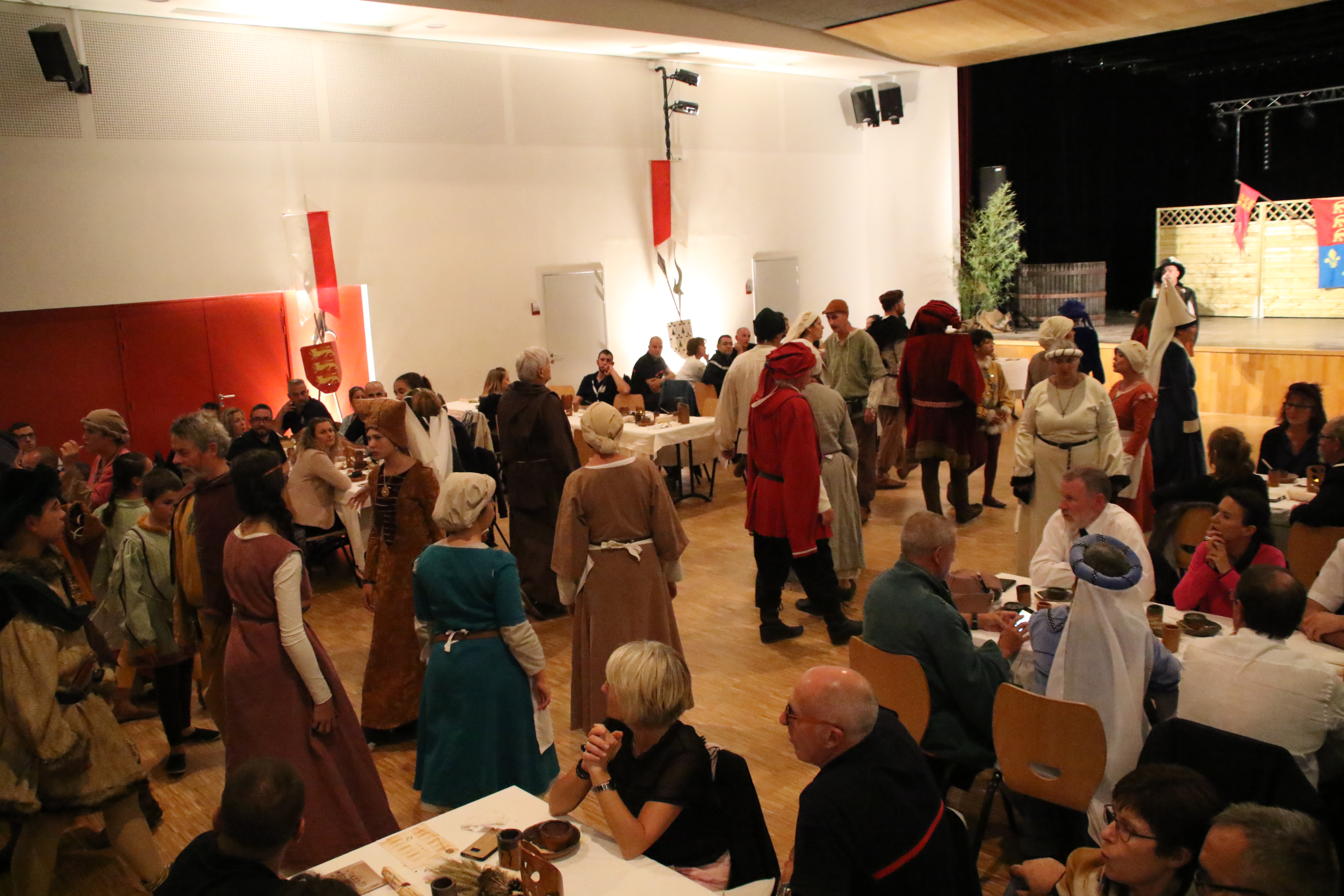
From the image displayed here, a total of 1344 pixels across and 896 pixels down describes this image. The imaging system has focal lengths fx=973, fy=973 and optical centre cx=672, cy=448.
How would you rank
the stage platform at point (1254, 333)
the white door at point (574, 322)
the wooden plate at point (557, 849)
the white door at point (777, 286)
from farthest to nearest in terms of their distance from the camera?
the white door at point (777, 286)
the stage platform at point (1254, 333)
the white door at point (574, 322)
the wooden plate at point (557, 849)

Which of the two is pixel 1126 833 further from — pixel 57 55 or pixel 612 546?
pixel 57 55

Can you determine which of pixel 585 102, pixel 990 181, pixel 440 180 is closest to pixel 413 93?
pixel 440 180

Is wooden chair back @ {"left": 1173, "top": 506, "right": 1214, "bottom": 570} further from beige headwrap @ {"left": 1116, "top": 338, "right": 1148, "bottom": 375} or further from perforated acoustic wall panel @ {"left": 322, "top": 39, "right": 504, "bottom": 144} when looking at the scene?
perforated acoustic wall panel @ {"left": 322, "top": 39, "right": 504, "bottom": 144}

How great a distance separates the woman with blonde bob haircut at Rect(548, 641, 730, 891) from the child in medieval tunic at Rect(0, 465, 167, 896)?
176 centimetres

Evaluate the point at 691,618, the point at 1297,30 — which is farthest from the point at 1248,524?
the point at 1297,30

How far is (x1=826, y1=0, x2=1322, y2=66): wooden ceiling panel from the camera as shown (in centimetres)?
1069

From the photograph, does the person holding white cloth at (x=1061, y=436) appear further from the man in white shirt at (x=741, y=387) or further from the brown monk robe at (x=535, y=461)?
the brown monk robe at (x=535, y=461)

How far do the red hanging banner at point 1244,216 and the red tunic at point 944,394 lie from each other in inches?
428

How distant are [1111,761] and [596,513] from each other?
216 centimetres

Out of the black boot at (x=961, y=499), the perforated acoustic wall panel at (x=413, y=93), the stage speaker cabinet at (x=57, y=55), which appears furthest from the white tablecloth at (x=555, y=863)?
the perforated acoustic wall panel at (x=413, y=93)

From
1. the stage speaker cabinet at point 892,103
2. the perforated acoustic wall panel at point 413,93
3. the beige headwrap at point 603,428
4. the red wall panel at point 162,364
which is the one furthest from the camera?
the stage speaker cabinet at point 892,103

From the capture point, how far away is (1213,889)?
1909 millimetres

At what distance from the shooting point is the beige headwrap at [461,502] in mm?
3344

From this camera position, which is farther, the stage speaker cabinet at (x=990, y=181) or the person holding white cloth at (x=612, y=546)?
the stage speaker cabinet at (x=990, y=181)
